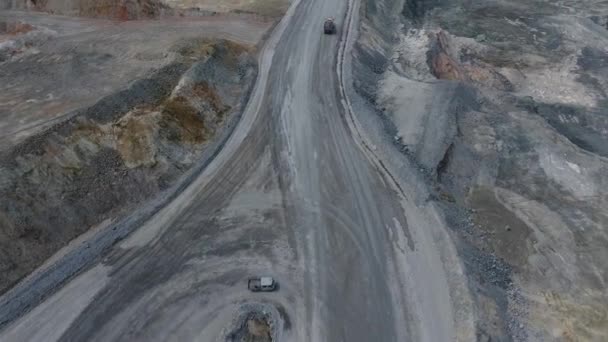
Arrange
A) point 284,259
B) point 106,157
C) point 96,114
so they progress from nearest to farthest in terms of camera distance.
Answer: point 284,259 < point 106,157 < point 96,114

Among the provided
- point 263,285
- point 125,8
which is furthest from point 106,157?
point 125,8

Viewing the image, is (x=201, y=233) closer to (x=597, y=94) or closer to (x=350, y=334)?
(x=350, y=334)

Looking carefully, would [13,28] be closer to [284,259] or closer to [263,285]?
[284,259]

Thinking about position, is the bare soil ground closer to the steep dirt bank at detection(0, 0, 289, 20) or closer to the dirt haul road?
the steep dirt bank at detection(0, 0, 289, 20)

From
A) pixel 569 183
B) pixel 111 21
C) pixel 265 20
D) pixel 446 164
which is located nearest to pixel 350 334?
pixel 446 164

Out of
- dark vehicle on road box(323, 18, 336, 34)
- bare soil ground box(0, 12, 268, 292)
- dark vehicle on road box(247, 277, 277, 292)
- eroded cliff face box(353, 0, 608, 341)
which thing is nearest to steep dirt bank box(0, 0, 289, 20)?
bare soil ground box(0, 12, 268, 292)

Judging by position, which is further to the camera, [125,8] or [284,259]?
[125,8]
